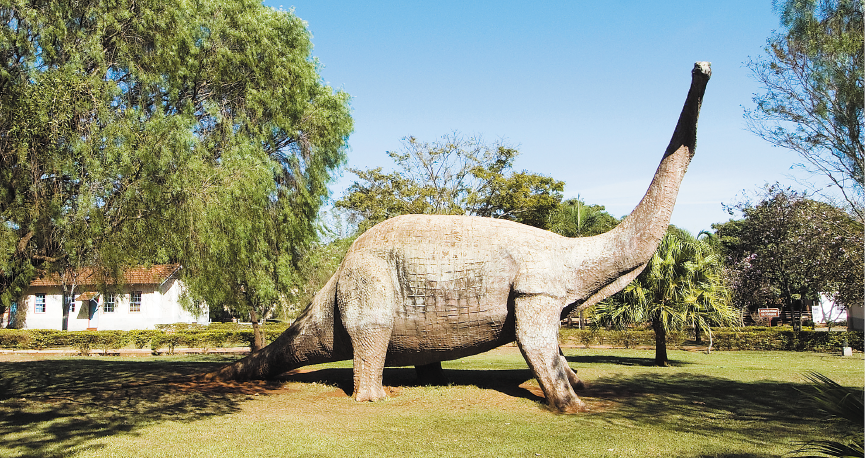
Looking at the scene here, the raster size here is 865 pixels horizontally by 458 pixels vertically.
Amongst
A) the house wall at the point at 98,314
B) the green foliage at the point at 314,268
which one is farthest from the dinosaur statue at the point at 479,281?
the house wall at the point at 98,314

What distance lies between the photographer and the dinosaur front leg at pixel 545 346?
32.5ft

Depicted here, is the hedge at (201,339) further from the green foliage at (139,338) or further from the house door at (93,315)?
the house door at (93,315)

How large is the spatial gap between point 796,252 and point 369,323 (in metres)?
19.0

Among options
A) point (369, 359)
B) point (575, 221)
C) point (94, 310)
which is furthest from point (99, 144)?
point (94, 310)

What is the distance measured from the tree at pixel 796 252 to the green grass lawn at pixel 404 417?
690 centimetres

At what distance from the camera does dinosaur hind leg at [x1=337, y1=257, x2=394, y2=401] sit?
11016mm

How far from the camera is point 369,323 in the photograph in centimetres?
1103

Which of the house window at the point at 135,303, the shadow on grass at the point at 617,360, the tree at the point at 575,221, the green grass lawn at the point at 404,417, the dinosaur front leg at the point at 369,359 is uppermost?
the tree at the point at 575,221

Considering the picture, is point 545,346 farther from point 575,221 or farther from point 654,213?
point 575,221

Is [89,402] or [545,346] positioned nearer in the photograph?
[545,346]

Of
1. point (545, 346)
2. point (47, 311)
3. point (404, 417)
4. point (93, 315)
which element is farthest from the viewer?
point (93, 315)

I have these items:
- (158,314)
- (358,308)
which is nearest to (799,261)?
(358,308)

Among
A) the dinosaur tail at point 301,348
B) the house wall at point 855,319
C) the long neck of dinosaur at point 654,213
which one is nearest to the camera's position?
the long neck of dinosaur at point 654,213

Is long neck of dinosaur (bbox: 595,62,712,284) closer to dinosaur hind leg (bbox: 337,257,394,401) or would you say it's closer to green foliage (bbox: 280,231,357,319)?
dinosaur hind leg (bbox: 337,257,394,401)
